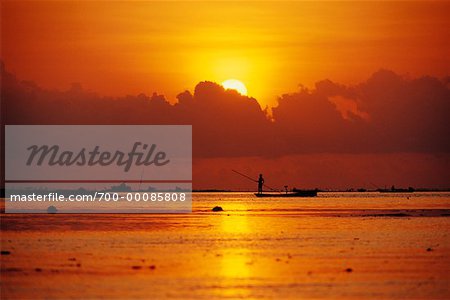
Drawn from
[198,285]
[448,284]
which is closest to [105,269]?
[198,285]

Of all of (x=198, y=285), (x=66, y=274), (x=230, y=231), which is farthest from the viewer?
(x=230, y=231)

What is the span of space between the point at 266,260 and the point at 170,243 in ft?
39.2

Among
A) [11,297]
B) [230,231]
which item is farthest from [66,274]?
[230,231]

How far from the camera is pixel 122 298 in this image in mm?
31469

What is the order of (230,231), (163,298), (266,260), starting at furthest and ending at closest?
(230,231)
(266,260)
(163,298)

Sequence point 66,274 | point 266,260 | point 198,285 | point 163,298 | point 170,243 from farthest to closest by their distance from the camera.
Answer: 1. point 170,243
2. point 266,260
3. point 66,274
4. point 198,285
5. point 163,298

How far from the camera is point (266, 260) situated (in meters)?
43.0

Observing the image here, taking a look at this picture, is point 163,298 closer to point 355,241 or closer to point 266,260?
point 266,260

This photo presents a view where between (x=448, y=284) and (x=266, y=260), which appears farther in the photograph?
(x=266, y=260)

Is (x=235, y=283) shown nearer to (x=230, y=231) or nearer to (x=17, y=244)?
(x=17, y=244)

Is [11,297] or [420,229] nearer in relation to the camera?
[11,297]

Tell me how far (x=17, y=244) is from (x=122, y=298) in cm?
2390

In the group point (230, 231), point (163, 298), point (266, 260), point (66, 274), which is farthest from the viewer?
point (230, 231)

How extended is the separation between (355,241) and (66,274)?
21.9m
